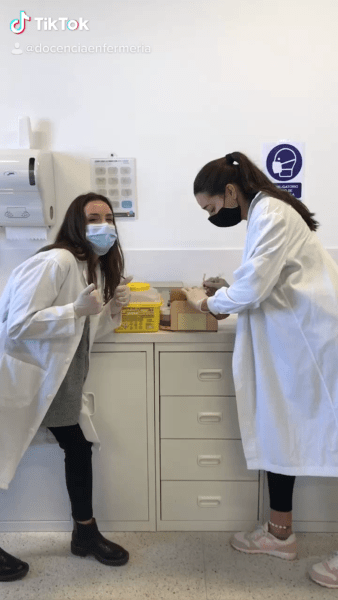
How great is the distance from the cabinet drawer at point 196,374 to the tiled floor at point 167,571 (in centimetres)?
58

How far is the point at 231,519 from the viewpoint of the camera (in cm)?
195

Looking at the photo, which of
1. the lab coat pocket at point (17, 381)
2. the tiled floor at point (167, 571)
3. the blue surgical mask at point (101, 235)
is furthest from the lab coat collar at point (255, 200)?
the tiled floor at point (167, 571)

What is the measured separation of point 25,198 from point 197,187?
40.4 inches

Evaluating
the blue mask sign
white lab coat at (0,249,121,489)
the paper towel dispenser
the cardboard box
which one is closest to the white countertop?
the cardboard box

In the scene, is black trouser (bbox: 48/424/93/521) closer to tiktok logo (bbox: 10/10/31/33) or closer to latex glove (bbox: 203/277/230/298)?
latex glove (bbox: 203/277/230/298)

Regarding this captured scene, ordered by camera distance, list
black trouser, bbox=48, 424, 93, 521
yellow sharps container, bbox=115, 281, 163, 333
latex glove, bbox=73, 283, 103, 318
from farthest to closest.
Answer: yellow sharps container, bbox=115, 281, 163, 333 < black trouser, bbox=48, 424, 93, 521 < latex glove, bbox=73, 283, 103, 318

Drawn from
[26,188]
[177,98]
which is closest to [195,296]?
[26,188]

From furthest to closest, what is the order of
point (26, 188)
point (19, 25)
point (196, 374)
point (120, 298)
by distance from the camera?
1. point (19, 25)
2. point (26, 188)
3. point (196, 374)
4. point (120, 298)

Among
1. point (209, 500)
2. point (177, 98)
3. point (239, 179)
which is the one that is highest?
point (177, 98)

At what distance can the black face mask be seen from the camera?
1.70m

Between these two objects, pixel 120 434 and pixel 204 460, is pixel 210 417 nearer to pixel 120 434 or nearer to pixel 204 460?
pixel 204 460

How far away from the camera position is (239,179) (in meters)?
1.65

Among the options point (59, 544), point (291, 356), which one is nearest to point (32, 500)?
point (59, 544)

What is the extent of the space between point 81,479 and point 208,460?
482 mm
